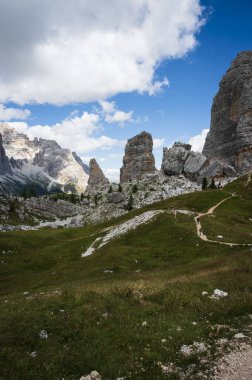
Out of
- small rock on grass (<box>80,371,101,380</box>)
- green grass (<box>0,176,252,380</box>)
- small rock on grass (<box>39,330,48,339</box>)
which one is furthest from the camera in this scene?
small rock on grass (<box>39,330,48,339</box>)

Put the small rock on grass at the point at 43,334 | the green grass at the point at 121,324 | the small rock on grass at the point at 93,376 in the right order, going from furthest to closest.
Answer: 1. the small rock on grass at the point at 43,334
2. the green grass at the point at 121,324
3. the small rock on grass at the point at 93,376

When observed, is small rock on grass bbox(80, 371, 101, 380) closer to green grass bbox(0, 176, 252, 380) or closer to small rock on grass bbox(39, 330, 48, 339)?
green grass bbox(0, 176, 252, 380)

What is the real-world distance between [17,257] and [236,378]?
217 feet

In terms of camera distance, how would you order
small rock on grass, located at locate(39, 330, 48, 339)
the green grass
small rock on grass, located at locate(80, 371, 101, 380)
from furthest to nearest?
1. small rock on grass, located at locate(39, 330, 48, 339)
2. the green grass
3. small rock on grass, located at locate(80, 371, 101, 380)

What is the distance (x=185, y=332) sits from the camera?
1970cm

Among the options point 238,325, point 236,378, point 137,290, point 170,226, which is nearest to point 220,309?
point 238,325

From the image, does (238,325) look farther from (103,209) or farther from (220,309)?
(103,209)

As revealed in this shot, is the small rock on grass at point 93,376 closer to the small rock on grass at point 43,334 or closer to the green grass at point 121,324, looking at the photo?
the green grass at point 121,324

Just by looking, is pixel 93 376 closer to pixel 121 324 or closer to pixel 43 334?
pixel 43 334

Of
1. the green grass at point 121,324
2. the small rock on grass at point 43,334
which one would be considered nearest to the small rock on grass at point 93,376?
the green grass at point 121,324

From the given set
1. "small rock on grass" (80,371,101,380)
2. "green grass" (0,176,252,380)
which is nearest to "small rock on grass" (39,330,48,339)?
"green grass" (0,176,252,380)

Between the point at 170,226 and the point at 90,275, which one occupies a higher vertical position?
the point at 170,226

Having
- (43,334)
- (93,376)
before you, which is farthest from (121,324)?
(93,376)

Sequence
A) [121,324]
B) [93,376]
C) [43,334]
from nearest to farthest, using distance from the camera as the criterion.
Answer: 1. [93,376]
2. [43,334]
3. [121,324]
